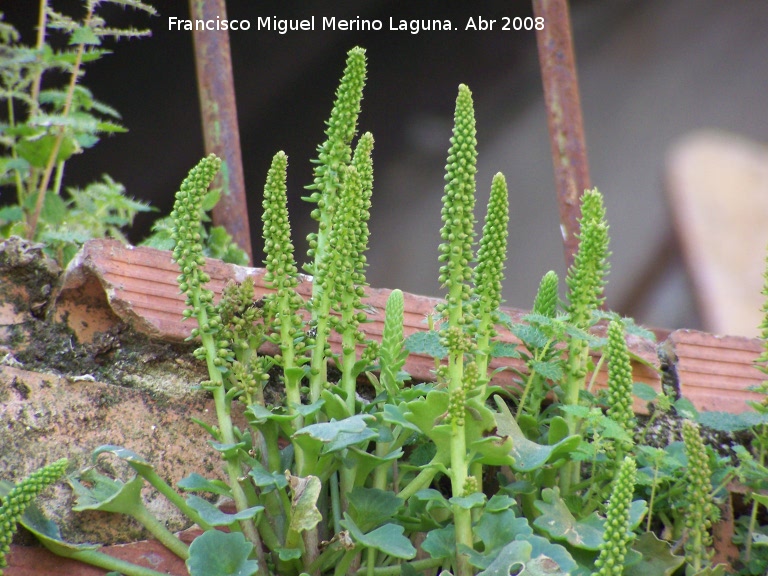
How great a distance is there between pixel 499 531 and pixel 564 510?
153mm

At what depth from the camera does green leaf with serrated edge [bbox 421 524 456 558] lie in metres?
1.25

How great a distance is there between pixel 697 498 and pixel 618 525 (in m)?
0.42

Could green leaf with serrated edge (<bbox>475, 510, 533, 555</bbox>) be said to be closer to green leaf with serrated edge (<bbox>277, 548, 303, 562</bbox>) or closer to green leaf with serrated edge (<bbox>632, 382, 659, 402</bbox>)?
green leaf with serrated edge (<bbox>277, 548, 303, 562</bbox>)

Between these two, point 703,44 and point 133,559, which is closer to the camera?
point 133,559

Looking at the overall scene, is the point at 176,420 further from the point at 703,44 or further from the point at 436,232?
the point at 703,44

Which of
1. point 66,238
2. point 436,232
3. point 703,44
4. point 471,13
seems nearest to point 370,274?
point 436,232

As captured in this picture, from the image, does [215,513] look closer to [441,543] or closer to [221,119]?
[441,543]

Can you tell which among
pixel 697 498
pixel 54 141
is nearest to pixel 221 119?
pixel 54 141

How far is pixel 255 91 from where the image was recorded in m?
4.74

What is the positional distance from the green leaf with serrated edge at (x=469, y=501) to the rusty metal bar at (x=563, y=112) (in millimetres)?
1230

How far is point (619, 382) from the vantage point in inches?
55.1

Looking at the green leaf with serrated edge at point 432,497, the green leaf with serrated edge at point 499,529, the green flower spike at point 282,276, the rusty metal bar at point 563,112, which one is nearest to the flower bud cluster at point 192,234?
the green flower spike at point 282,276

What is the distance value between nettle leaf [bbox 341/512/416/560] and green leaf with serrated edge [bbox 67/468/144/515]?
14.3 inches

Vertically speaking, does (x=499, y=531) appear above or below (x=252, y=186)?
below
